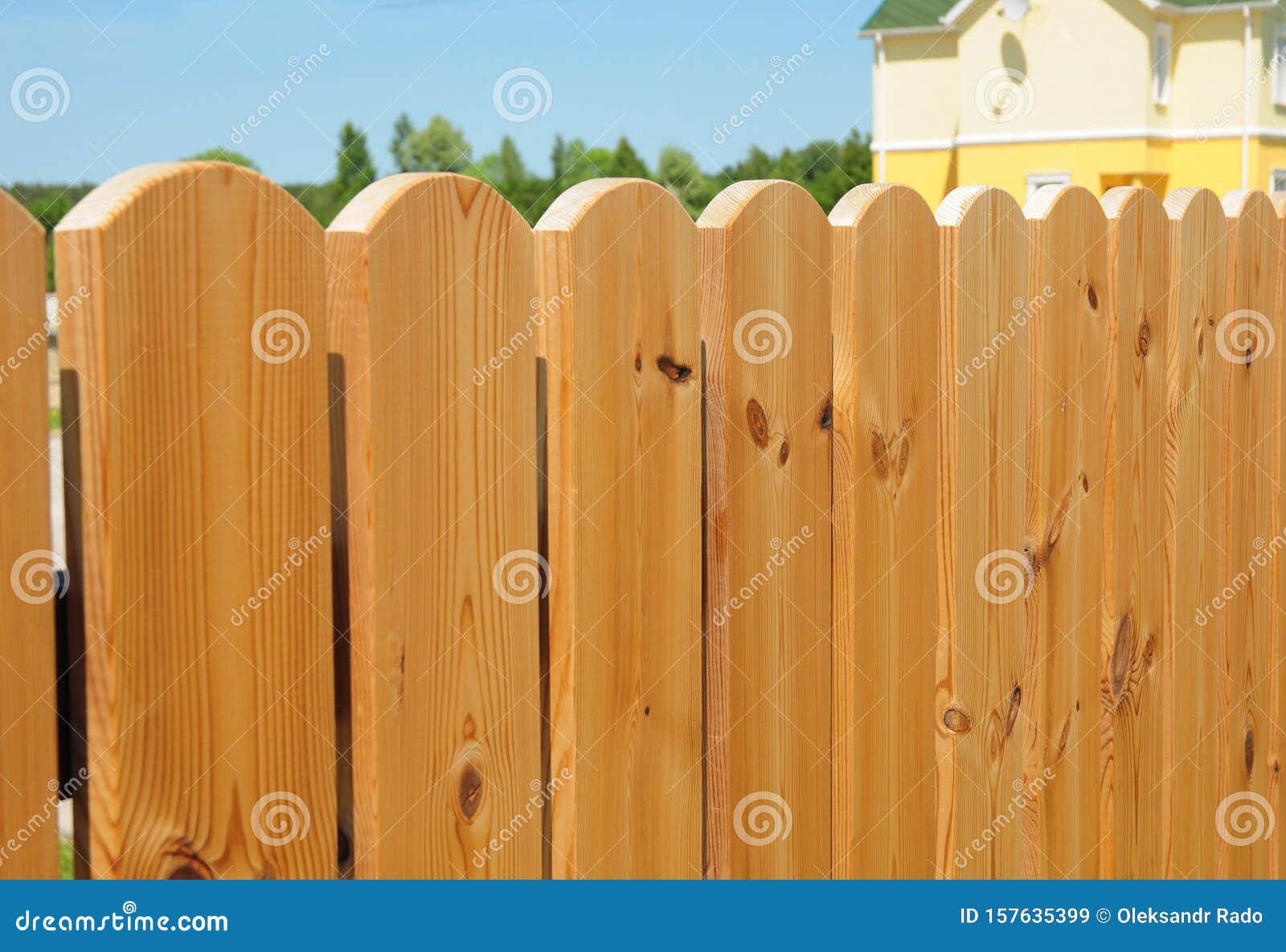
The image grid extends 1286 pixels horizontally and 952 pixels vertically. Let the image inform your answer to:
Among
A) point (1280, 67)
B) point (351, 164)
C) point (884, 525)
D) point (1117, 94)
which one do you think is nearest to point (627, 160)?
point (351, 164)

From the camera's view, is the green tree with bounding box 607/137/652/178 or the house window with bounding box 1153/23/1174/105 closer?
the house window with bounding box 1153/23/1174/105

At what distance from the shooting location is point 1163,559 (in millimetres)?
2754

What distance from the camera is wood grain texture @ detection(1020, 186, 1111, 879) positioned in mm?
2400

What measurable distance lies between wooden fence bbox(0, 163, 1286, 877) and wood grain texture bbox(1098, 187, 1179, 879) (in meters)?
0.01

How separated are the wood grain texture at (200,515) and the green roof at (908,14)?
3102 centimetres

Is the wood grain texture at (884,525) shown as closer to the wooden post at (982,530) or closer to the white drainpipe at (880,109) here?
the wooden post at (982,530)

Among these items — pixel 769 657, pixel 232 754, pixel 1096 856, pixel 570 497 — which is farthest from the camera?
pixel 1096 856

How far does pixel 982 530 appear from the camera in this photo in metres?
2.30

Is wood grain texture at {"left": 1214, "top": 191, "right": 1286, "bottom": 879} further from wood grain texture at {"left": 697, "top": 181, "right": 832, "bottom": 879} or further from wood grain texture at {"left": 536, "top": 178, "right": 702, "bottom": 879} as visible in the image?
wood grain texture at {"left": 536, "top": 178, "right": 702, "bottom": 879}

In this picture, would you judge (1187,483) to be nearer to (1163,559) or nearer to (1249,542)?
(1163,559)

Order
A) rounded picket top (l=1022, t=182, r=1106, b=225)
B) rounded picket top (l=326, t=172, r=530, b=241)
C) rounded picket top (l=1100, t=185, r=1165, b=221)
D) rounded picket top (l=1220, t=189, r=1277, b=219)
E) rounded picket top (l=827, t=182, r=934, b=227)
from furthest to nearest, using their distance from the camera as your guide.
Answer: rounded picket top (l=1220, t=189, r=1277, b=219)
rounded picket top (l=1100, t=185, r=1165, b=221)
rounded picket top (l=1022, t=182, r=1106, b=225)
rounded picket top (l=827, t=182, r=934, b=227)
rounded picket top (l=326, t=172, r=530, b=241)

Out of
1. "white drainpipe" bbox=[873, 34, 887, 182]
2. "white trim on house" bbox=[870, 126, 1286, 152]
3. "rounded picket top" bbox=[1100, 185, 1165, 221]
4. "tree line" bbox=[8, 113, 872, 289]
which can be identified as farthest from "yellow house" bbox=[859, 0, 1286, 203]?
"rounded picket top" bbox=[1100, 185, 1165, 221]
